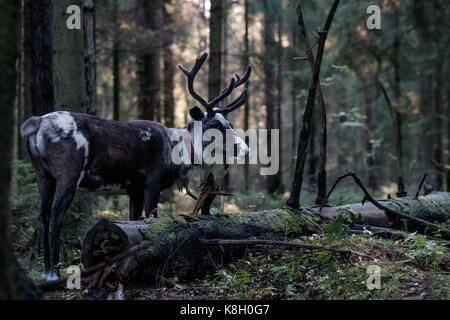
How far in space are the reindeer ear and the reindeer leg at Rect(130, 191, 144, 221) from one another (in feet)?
5.48

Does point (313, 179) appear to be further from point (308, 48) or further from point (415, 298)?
point (415, 298)

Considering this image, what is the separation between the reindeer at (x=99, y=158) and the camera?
5.48 m

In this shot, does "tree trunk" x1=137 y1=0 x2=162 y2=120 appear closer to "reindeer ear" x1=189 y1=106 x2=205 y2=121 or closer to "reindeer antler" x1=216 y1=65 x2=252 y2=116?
"reindeer antler" x1=216 y1=65 x2=252 y2=116

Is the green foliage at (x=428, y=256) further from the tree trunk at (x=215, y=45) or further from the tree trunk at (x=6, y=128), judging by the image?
the tree trunk at (x=215, y=45)

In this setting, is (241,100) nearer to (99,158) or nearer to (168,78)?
(99,158)

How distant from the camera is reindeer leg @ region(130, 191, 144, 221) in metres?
7.10

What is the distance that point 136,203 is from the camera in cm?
721

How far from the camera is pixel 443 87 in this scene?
22.5 meters

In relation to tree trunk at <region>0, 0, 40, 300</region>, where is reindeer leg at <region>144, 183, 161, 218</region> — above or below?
below

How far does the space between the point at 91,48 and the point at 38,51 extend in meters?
2.40

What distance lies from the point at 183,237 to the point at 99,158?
182cm


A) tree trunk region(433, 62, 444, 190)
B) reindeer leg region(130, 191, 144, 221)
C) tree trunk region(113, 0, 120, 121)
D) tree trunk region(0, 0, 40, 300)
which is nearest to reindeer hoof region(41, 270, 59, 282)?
reindeer leg region(130, 191, 144, 221)

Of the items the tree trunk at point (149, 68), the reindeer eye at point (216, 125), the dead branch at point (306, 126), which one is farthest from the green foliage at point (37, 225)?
the tree trunk at point (149, 68)

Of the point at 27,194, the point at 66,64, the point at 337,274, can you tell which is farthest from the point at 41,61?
the point at 337,274
